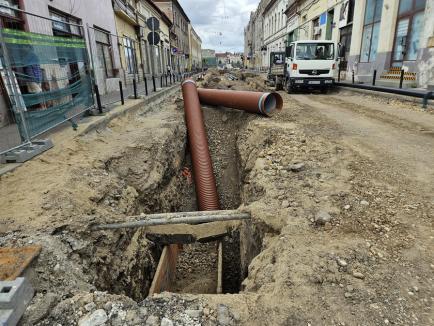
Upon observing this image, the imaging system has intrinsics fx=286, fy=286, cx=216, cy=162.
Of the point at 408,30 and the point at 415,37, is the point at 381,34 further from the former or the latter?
the point at 415,37

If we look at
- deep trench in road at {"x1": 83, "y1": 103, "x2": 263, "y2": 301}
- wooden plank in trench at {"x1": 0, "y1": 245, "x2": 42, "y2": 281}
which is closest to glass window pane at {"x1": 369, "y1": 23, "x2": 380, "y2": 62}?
deep trench in road at {"x1": 83, "y1": 103, "x2": 263, "y2": 301}

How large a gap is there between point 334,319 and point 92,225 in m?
2.63

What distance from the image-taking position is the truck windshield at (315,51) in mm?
12922

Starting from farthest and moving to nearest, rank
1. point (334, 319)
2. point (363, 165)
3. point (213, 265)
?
point (213, 265), point (363, 165), point (334, 319)

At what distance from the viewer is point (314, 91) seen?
588 inches

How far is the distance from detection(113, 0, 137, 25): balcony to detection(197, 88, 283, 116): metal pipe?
8803mm

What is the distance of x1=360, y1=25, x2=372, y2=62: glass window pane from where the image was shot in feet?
48.0

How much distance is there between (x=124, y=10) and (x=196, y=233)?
15685mm

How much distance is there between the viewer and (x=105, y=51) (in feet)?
41.6

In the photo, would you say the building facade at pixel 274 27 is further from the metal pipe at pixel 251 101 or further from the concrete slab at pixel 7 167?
the concrete slab at pixel 7 167

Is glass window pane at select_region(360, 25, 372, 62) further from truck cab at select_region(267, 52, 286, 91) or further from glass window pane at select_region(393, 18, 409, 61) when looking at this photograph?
truck cab at select_region(267, 52, 286, 91)

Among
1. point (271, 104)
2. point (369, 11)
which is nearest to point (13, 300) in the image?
point (271, 104)

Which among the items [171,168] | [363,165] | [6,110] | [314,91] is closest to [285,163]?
[363,165]

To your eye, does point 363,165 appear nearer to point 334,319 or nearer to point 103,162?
point 334,319
